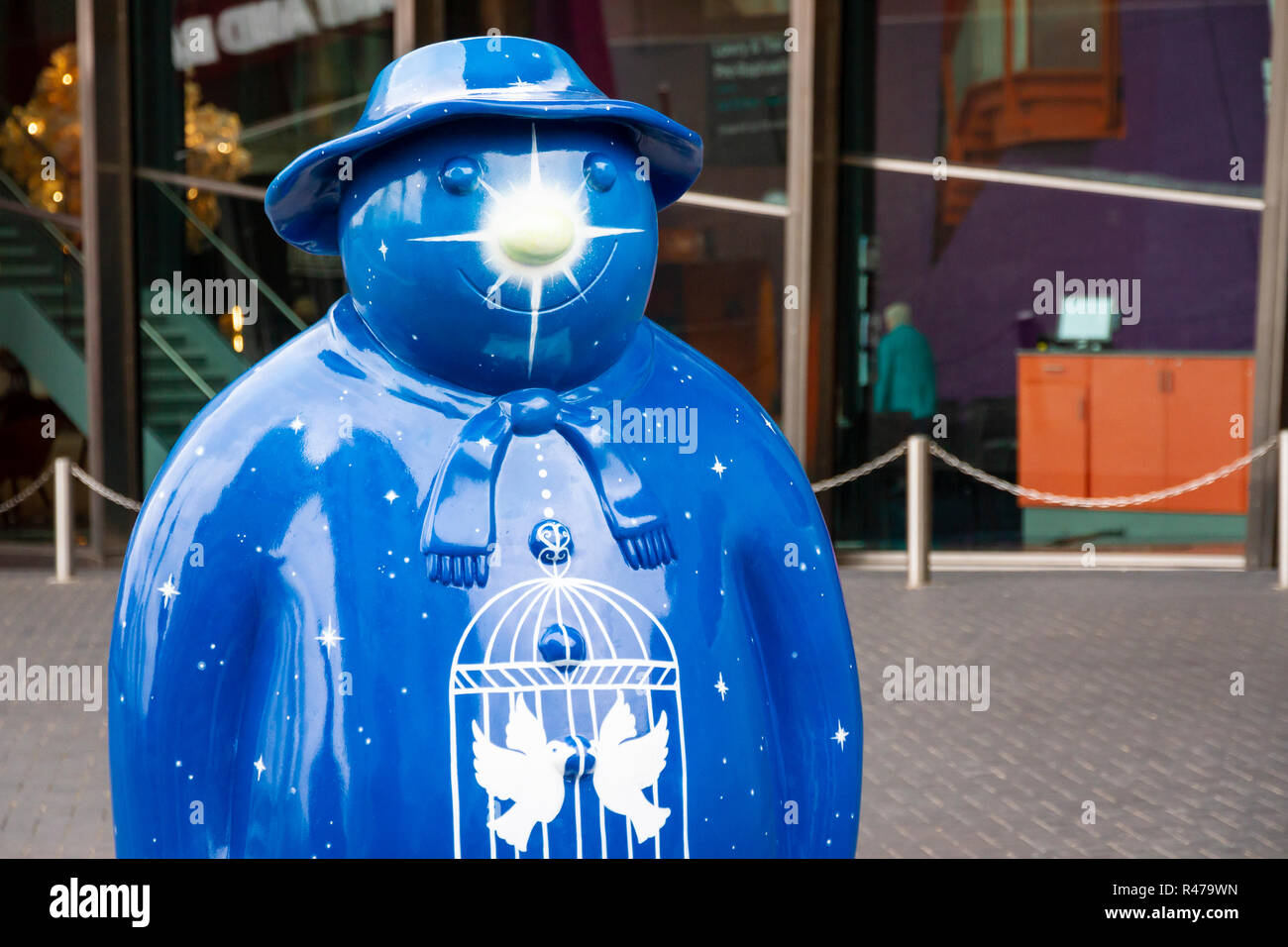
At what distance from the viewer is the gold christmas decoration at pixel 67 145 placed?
10.3 metres

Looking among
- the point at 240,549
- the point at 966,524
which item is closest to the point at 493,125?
the point at 240,549

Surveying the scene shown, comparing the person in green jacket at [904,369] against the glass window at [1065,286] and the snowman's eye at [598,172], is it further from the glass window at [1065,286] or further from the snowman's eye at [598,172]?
the snowman's eye at [598,172]

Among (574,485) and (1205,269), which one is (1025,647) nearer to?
(1205,269)

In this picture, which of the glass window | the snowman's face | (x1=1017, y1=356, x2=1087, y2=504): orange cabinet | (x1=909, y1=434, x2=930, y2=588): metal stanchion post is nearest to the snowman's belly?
the snowman's face

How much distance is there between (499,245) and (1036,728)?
4283 mm

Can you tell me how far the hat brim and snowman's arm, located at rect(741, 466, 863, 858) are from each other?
572 mm

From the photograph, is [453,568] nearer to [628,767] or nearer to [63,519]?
[628,767]

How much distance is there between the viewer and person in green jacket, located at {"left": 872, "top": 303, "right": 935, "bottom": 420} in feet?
34.0

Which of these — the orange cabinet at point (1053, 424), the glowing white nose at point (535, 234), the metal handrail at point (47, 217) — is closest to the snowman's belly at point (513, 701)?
the glowing white nose at point (535, 234)

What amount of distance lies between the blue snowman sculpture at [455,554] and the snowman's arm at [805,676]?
12 centimetres

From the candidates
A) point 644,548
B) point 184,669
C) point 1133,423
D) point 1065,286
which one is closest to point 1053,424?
point 1133,423

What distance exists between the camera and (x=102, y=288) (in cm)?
1015

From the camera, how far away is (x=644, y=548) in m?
2.72

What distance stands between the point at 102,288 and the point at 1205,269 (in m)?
6.92
